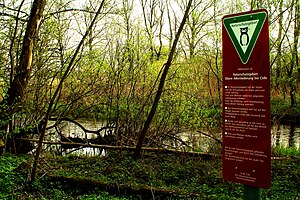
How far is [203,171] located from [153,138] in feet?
9.29

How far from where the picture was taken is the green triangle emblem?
9.40ft

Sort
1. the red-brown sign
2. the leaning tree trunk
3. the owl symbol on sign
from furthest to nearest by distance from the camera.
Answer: the leaning tree trunk, the owl symbol on sign, the red-brown sign

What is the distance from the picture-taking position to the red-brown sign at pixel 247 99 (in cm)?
278

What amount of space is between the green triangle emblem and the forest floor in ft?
11.9

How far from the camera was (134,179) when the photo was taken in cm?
709

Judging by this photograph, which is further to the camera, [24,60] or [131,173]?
[24,60]

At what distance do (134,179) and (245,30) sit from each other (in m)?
4.89

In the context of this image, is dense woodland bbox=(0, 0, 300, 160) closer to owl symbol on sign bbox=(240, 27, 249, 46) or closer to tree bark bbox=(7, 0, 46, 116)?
tree bark bbox=(7, 0, 46, 116)

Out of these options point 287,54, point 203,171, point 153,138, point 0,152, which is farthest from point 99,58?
point 287,54

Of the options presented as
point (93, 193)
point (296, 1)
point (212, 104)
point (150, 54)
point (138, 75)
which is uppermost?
point (296, 1)

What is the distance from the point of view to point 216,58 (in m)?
10.1

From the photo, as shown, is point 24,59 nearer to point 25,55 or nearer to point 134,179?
point 25,55

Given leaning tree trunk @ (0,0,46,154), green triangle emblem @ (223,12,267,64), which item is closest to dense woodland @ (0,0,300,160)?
leaning tree trunk @ (0,0,46,154)

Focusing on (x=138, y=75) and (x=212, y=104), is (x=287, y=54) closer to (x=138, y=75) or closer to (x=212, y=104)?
(x=212, y=104)
